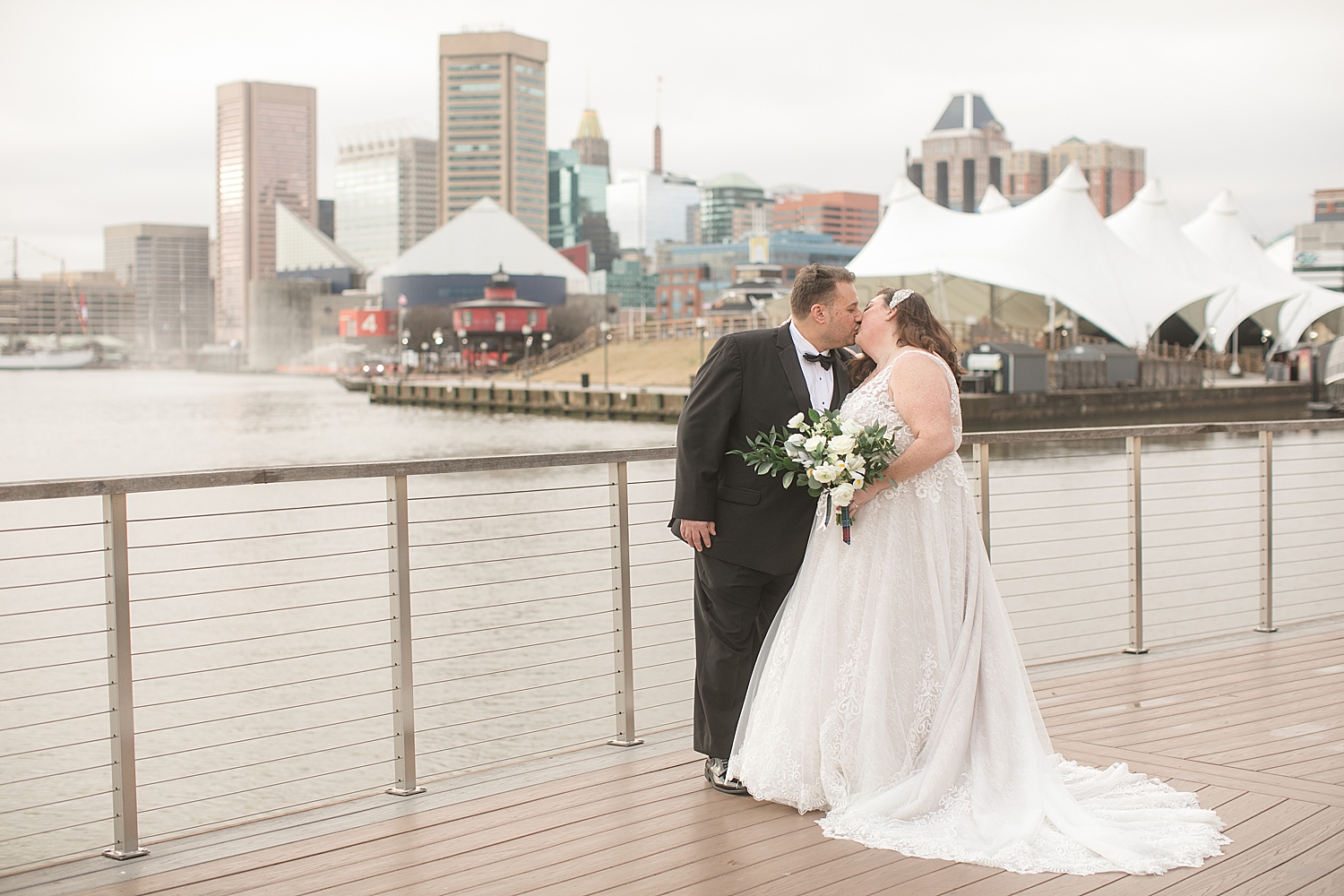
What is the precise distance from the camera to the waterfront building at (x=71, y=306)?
455 ft

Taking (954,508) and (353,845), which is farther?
(954,508)

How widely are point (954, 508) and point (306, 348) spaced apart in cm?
12630

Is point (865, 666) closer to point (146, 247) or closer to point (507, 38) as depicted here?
point (507, 38)

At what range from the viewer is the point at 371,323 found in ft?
344

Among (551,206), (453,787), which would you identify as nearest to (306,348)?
(551,206)

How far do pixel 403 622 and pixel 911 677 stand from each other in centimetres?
138

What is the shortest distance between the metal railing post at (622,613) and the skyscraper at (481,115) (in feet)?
542

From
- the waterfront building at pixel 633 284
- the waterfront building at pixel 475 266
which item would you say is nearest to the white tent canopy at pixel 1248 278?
the waterfront building at pixel 475 266

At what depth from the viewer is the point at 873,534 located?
3.19 m

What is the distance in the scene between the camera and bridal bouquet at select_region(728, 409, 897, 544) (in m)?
2.99

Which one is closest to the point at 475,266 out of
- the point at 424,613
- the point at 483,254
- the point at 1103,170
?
the point at 483,254

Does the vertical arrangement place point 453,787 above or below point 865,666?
below

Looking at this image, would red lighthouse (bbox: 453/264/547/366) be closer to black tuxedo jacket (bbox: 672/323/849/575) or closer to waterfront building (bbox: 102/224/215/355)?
black tuxedo jacket (bbox: 672/323/849/575)

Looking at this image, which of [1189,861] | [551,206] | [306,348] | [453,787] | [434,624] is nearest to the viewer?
[1189,861]
